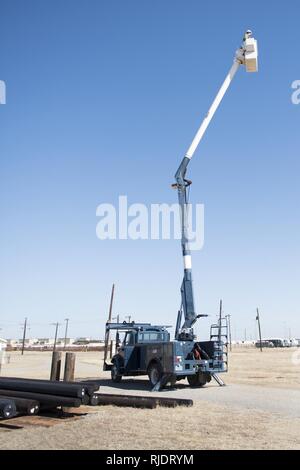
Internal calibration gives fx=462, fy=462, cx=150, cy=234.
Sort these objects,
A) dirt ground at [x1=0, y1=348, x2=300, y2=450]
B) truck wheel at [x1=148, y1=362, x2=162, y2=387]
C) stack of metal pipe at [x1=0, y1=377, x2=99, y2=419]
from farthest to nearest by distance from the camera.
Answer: truck wheel at [x1=148, y1=362, x2=162, y2=387]
stack of metal pipe at [x1=0, y1=377, x2=99, y2=419]
dirt ground at [x1=0, y1=348, x2=300, y2=450]

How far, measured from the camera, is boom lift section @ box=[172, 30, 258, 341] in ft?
64.3

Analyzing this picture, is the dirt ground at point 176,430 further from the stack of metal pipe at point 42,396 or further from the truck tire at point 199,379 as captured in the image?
the truck tire at point 199,379

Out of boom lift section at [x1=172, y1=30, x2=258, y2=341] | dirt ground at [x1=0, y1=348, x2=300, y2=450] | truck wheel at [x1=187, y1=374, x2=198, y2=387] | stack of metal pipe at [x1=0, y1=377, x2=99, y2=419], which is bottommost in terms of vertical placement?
dirt ground at [x1=0, y1=348, x2=300, y2=450]

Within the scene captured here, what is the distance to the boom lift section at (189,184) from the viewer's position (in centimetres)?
1959

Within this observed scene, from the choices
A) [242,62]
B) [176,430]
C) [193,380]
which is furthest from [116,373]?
[242,62]

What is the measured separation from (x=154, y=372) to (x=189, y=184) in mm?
8488

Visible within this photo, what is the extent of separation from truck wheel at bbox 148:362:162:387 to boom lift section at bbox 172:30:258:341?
64.2 inches

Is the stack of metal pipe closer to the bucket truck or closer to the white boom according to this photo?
the bucket truck

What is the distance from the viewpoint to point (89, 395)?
1193 centimetres

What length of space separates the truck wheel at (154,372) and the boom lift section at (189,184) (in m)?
1.63

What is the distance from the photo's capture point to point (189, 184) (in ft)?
69.9

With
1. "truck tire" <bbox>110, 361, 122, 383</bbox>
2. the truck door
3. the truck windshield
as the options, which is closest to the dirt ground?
the truck door
